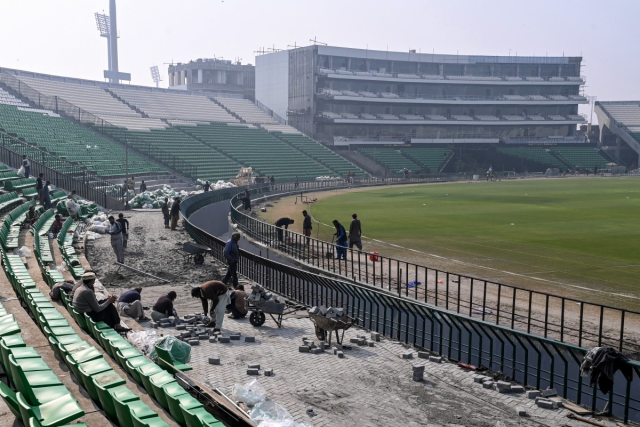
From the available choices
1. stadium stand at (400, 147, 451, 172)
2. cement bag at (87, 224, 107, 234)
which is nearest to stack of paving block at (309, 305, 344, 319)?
cement bag at (87, 224, 107, 234)

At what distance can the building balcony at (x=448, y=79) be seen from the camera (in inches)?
3701

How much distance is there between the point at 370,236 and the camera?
99.4 ft

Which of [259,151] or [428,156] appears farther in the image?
[428,156]

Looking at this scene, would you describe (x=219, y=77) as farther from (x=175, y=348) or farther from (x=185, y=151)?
(x=175, y=348)

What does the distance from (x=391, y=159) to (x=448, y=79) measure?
75.0 feet

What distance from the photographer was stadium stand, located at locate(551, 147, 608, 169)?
305 ft

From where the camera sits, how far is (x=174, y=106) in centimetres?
8144

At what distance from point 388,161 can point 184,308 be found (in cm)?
6926

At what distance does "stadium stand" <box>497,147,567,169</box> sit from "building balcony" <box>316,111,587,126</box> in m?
6.49

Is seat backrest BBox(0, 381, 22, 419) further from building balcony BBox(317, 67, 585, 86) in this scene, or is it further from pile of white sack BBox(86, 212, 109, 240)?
building balcony BBox(317, 67, 585, 86)

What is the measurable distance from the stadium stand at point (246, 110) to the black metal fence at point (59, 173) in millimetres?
46791

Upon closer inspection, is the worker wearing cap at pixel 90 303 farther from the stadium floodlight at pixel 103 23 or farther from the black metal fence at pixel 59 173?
the stadium floodlight at pixel 103 23

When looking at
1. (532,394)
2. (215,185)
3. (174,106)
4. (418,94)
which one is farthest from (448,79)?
(532,394)

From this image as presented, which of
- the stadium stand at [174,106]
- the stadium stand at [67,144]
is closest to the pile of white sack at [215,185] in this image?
the stadium stand at [67,144]
